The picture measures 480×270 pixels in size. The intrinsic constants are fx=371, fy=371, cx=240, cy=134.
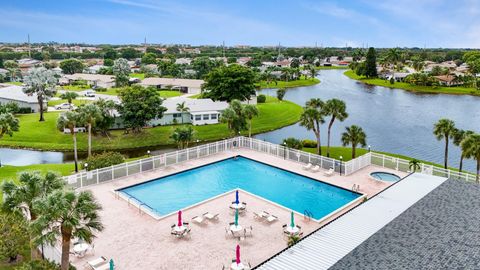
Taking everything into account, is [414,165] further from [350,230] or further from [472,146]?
[350,230]

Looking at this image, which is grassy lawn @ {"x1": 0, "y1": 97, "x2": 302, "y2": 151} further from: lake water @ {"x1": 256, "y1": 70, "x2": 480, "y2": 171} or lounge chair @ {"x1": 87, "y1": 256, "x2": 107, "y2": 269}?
lounge chair @ {"x1": 87, "y1": 256, "x2": 107, "y2": 269}

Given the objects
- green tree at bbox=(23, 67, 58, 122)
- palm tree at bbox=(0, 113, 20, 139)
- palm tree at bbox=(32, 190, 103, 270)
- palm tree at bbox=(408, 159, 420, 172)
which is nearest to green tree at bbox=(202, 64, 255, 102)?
green tree at bbox=(23, 67, 58, 122)

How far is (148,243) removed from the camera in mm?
17641

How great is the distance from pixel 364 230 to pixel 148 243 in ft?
32.3

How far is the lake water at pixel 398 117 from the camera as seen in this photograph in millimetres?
41781

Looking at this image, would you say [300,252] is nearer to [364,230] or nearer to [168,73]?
[364,230]

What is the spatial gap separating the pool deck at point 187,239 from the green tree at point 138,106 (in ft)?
62.9

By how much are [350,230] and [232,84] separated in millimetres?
37704

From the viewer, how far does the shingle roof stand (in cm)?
1172

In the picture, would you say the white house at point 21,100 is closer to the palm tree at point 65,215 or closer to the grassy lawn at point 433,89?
the palm tree at point 65,215

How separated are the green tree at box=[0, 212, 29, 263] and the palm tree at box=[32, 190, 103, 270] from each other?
3842 mm

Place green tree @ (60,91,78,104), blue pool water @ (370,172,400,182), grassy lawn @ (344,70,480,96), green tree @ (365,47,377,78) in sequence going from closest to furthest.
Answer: blue pool water @ (370,172,400,182) → green tree @ (60,91,78,104) → grassy lawn @ (344,70,480,96) → green tree @ (365,47,377,78)

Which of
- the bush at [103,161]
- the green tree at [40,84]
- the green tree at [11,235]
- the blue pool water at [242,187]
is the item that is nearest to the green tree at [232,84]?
the blue pool water at [242,187]

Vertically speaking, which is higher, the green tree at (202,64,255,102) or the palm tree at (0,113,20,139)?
the green tree at (202,64,255,102)
